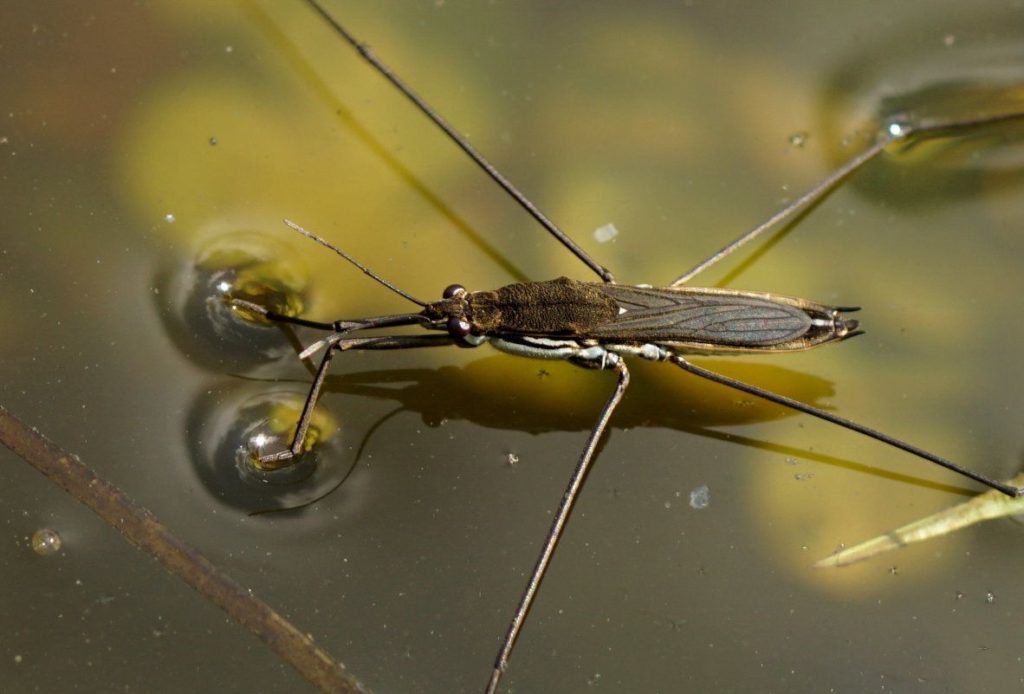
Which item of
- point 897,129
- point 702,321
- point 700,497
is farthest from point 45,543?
point 897,129

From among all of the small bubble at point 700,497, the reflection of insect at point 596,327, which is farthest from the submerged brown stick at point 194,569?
the small bubble at point 700,497

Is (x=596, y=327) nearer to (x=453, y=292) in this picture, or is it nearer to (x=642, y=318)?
(x=642, y=318)

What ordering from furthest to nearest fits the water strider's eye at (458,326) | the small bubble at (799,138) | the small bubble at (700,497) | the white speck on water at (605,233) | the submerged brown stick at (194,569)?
1. the small bubble at (799,138)
2. the white speck on water at (605,233)
3. the small bubble at (700,497)
4. the water strider's eye at (458,326)
5. the submerged brown stick at (194,569)

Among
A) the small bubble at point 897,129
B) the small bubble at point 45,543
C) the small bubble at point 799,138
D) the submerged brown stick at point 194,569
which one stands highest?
the small bubble at point 897,129

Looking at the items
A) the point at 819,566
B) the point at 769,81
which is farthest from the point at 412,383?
the point at 769,81

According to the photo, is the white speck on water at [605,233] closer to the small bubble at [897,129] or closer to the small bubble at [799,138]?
the small bubble at [799,138]

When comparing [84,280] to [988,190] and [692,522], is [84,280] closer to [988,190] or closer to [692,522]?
[692,522]
